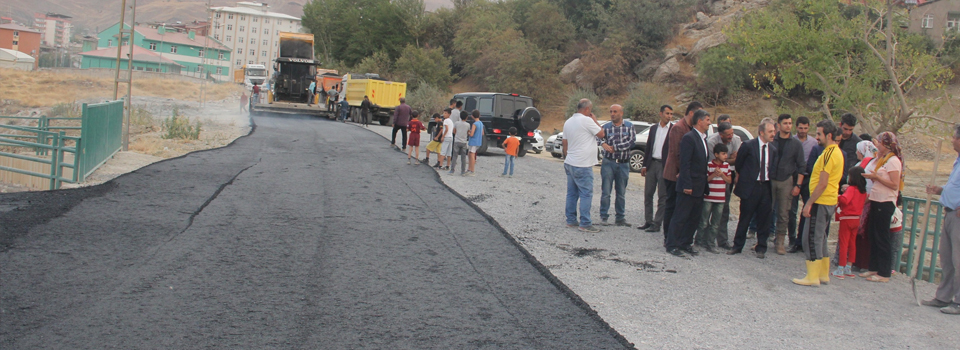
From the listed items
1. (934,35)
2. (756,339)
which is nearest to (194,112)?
(756,339)

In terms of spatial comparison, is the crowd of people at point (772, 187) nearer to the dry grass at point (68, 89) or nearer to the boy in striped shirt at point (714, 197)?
the boy in striped shirt at point (714, 197)

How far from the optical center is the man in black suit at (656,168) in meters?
9.02

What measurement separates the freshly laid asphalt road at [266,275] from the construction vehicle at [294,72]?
1096 inches

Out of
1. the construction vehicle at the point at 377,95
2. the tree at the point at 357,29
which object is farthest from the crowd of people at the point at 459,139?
the tree at the point at 357,29

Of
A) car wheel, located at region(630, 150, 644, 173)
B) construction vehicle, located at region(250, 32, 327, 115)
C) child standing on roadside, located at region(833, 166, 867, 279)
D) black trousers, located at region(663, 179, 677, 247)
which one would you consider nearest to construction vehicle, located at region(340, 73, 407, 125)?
construction vehicle, located at region(250, 32, 327, 115)

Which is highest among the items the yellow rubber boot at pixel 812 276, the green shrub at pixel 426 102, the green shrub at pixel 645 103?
the green shrub at pixel 645 103

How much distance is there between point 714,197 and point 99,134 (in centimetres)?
1071

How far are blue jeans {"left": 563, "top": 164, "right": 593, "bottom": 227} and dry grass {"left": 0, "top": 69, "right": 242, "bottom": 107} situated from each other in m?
32.6

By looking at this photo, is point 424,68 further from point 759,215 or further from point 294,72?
point 759,215

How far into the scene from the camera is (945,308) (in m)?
5.97

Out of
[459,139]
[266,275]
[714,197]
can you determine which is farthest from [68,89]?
[714,197]

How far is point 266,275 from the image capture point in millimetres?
5742

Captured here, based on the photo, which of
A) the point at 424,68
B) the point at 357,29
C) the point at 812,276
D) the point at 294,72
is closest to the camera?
the point at 812,276

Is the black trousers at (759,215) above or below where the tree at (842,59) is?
below
